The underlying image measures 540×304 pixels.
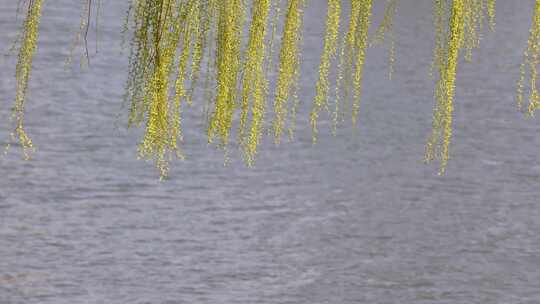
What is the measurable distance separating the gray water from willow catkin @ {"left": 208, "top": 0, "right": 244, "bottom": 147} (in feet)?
14.3

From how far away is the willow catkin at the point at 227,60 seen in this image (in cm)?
148

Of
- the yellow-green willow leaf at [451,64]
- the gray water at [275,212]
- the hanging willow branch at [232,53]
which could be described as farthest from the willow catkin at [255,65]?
the gray water at [275,212]

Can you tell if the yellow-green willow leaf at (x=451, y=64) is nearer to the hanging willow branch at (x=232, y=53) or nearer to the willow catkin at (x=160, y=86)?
the hanging willow branch at (x=232, y=53)

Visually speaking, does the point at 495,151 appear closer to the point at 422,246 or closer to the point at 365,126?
the point at 365,126

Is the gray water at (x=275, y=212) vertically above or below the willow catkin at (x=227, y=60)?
below

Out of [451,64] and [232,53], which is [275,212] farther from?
[451,64]

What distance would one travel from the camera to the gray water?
6.20 m

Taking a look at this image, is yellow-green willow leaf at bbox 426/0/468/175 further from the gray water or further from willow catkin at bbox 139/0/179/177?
the gray water

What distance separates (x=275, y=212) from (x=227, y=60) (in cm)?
611

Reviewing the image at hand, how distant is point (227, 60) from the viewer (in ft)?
4.91

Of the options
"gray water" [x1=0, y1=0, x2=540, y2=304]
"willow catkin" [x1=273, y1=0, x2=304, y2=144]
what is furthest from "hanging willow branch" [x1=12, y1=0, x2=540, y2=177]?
"gray water" [x1=0, y1=0, x2=540, y2=304]

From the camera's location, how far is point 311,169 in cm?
894

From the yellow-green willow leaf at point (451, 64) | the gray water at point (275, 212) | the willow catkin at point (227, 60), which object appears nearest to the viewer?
the yellow-green willow leaf at point (451, 64)

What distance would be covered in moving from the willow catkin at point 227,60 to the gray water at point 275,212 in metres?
4.37
